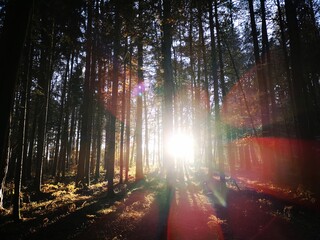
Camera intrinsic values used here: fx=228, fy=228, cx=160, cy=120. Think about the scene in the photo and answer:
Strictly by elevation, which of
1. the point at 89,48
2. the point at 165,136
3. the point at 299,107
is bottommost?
the point at 165,136

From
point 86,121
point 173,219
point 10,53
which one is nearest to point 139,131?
point 86,121

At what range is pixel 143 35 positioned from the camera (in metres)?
11.5

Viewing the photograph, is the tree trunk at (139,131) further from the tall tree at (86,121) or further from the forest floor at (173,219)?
the forest floor at (173,219)

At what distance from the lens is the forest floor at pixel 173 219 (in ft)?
21.7

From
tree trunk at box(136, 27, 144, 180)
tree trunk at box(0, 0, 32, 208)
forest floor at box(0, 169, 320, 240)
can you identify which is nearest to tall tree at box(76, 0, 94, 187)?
tree trunk at box(136, 27, 144, 180)

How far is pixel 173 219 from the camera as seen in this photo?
325 inches

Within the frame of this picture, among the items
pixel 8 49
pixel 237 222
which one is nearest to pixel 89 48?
pixel 8 49

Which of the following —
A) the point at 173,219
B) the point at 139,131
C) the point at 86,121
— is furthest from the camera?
the point at 139,131

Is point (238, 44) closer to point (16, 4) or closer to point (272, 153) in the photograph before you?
point (272, 153)

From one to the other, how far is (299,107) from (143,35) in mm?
7876

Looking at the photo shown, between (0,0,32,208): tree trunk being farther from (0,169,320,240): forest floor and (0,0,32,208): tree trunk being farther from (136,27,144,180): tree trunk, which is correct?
(136,27,144,180): tree trunk

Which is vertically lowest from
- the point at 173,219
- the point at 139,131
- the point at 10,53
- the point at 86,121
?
the point at 173,219

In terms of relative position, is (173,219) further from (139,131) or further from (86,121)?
(139,131)

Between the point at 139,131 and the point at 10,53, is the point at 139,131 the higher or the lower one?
the lower one
